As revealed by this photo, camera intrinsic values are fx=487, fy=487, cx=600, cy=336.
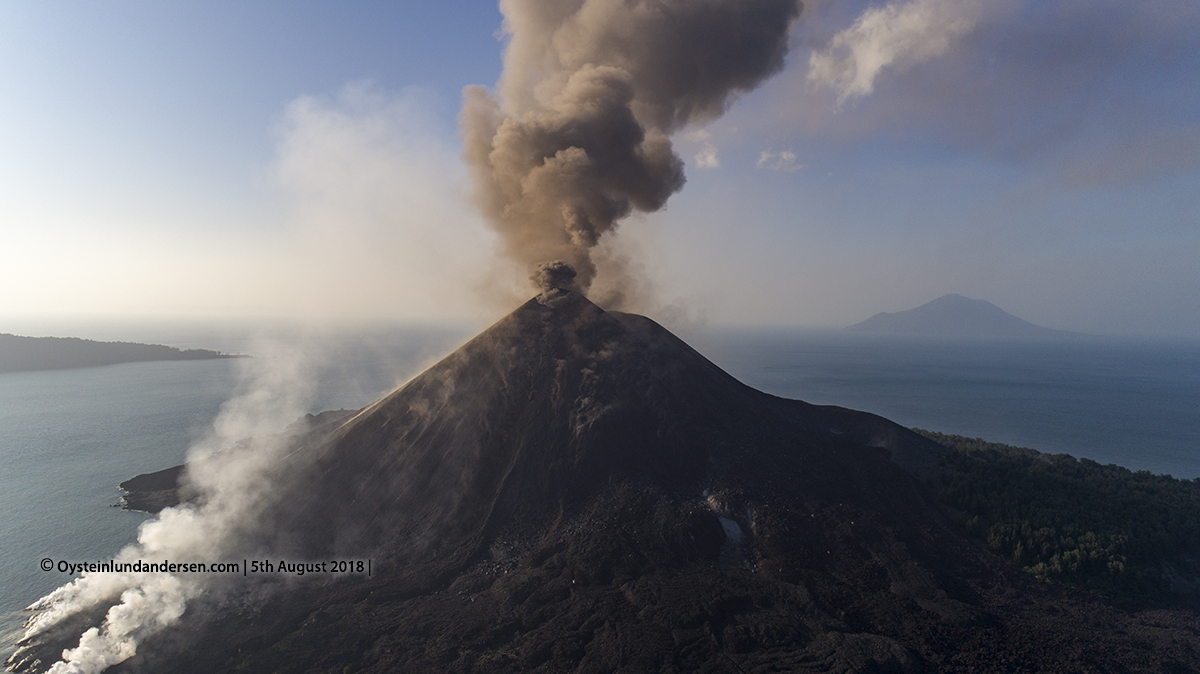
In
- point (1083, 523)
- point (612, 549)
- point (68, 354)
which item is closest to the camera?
point (612, 549)

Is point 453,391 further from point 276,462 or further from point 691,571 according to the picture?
point 691,571

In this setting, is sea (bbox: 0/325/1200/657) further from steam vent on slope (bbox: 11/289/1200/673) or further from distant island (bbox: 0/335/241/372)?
steam vent on slope (bbox: 11/289/1200/673)

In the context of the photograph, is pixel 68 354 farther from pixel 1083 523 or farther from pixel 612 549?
pixel 1083 523

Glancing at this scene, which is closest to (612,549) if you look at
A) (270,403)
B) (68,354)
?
(270,403)

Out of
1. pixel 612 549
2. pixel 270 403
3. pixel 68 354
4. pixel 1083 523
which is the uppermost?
pixel 68 354

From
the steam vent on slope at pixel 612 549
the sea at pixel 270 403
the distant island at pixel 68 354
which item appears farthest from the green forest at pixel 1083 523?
the distant island at pixel 68 354

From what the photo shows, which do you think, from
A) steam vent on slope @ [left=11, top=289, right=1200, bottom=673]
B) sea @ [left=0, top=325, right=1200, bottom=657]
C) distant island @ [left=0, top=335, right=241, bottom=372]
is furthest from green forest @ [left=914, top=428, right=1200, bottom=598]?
A: distant island @ [left=0, top=335, right=241, bottom=372]

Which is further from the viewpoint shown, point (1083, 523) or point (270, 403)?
point (270, 403)
